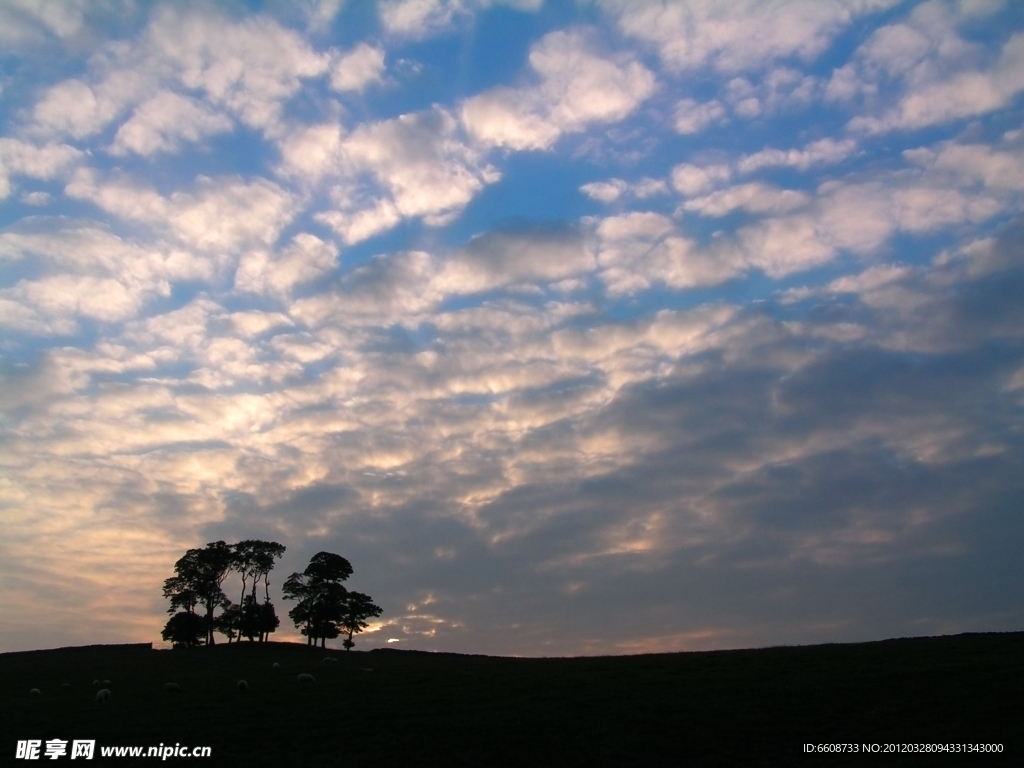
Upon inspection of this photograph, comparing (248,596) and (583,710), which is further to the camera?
(248,596)

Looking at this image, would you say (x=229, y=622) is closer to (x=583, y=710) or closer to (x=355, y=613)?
(x=355, y=613)

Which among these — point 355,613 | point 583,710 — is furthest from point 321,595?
point 583,710

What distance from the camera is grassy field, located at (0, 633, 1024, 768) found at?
31.5m

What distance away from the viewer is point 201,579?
10856 cm

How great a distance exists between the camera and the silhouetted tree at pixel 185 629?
10838 centimetres

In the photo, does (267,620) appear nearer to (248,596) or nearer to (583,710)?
(248,596)

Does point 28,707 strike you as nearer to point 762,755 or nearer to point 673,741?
point 673,741

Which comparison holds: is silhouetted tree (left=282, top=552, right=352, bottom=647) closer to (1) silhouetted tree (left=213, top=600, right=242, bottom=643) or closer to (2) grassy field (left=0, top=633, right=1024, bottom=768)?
(1) silhouetted tree (left=213, top=600, right=242, bottom=643)

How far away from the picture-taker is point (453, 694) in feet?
145

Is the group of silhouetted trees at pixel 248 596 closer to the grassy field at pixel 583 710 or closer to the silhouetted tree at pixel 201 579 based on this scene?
the silhouetted tree at pixel 201 579

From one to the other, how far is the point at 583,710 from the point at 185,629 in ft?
280

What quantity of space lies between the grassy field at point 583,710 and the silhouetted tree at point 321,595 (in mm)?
45706

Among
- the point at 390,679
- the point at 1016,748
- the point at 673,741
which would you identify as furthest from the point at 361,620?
the point at 1016,748

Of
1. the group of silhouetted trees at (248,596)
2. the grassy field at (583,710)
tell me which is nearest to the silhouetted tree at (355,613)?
the group of silhouetted trees at (248,596)
